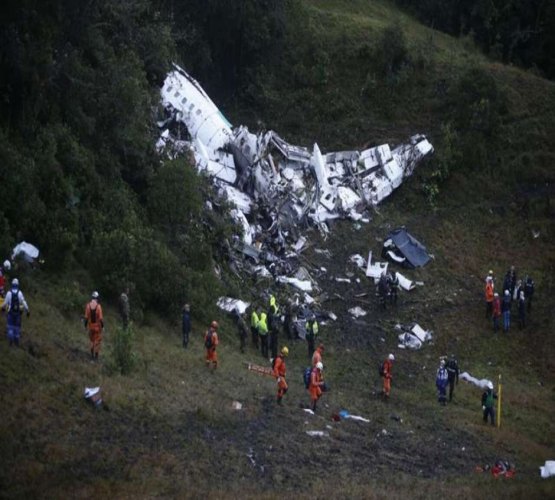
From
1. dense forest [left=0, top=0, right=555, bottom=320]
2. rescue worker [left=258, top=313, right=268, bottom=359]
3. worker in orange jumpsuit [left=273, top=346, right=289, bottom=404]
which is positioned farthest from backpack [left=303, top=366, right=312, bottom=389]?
dense forest [left=0, top=0, right=555, bottom=320]

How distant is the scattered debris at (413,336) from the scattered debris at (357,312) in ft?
3.84

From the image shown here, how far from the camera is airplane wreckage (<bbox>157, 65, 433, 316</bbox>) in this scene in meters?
34.4

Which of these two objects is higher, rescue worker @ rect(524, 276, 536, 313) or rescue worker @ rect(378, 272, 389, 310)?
rescue worker @ rect(524, 276, 536, 313)

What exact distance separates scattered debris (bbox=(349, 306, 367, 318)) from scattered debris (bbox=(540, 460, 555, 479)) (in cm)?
1064

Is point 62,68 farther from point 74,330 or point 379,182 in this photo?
point 379,182

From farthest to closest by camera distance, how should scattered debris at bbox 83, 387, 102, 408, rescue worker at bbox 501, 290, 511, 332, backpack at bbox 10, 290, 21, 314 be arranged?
rescue worker at bbox 501, 290, 511, 332
backpack at bbox 10, 290, 21, 314
scattered debris at bbox 83, 387, 102, 408

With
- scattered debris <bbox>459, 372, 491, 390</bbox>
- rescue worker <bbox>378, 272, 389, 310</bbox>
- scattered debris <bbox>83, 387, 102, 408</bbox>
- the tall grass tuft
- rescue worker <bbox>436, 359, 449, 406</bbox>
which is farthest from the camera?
rescue worker <bbox>378, 272, 389, 310</bbox>

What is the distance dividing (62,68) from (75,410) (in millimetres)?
12253

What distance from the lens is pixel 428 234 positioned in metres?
38.4

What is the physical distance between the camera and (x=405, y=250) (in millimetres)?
36500

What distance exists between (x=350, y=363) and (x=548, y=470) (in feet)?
26.8

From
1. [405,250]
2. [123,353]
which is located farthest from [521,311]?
[123,353]

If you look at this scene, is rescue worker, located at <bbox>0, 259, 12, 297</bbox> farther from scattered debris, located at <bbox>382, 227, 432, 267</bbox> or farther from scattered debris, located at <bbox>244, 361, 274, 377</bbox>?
scattered debris, located at <bbox>382, 227, 432, 267</bbox>

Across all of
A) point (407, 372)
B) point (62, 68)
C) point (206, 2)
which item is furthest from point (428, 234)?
point (62, 68)
